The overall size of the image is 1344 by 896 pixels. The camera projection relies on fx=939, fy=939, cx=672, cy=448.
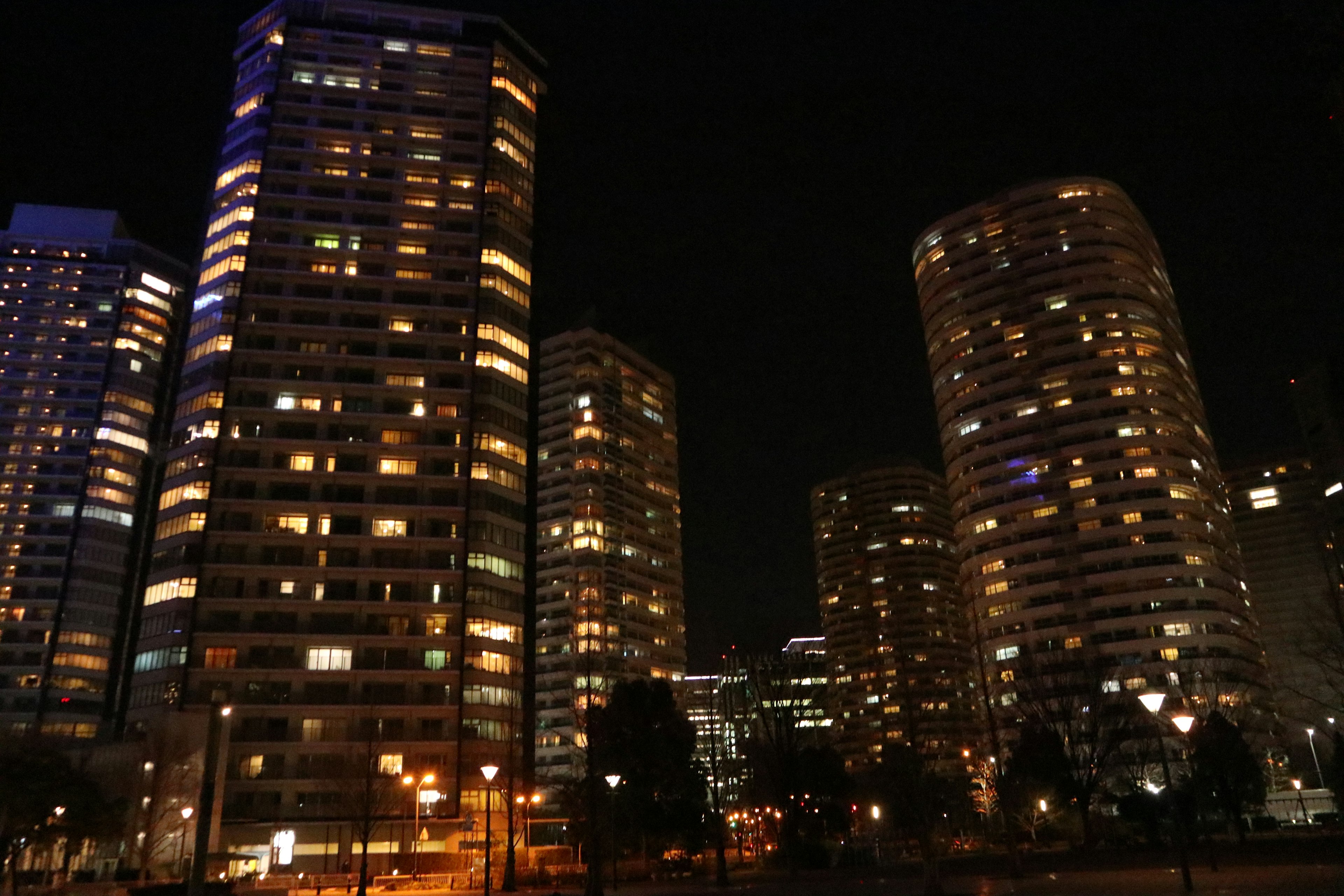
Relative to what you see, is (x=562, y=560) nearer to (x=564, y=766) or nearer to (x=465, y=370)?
(x=564, y=766)

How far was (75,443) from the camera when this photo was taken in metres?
158

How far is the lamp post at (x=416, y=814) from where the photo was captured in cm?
6738

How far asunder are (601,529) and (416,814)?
9837cm

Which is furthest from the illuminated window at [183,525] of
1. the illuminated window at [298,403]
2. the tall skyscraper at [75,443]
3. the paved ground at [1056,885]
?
the tall skyscraper at [75,443]

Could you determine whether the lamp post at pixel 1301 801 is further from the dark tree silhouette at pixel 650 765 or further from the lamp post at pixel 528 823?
the lamp post at pixel 528 823

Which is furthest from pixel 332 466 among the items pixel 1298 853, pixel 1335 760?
pixel 1335 760

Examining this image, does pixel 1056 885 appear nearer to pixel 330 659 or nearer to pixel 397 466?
pixel 330 659

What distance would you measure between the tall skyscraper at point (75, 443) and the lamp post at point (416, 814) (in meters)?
87.1

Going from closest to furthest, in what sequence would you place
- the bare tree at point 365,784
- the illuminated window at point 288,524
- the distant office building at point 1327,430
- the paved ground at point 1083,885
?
the paved ground at point 1083,885, the bare tree at point 365,784, the illuminated window at point 288,524, the distant office building at point 1327,430

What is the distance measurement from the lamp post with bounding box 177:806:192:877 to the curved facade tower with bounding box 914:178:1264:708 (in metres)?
89.3

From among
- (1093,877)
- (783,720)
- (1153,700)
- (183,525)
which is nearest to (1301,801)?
(783,720)

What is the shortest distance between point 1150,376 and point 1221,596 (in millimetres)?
33442

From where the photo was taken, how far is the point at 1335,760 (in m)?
66.3

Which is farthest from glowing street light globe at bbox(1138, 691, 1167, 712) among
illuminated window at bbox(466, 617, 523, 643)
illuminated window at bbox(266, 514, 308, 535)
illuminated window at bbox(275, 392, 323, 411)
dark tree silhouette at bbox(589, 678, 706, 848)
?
illuminated window at bbox(275, 392, 323, 411)
